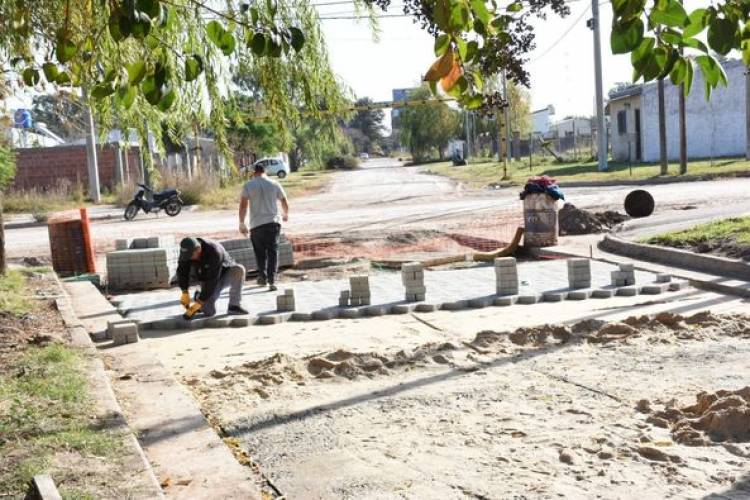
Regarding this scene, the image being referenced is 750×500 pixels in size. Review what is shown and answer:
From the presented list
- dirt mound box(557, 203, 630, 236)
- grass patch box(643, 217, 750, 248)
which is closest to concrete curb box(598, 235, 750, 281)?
grass patch box(643, 217, 750, 248)

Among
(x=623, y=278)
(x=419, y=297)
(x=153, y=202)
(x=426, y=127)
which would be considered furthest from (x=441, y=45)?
(x=426, y=127)

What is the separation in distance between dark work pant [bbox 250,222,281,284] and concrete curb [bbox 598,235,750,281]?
5.50 metres

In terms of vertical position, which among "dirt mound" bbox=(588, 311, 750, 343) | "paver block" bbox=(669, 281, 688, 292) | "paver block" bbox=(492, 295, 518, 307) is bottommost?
"paver block" bbox=(669, 281, 688, 292)

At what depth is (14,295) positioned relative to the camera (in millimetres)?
11445

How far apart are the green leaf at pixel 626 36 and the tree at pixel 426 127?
92.2 meters

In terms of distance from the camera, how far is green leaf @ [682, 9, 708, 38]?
3.36 meters

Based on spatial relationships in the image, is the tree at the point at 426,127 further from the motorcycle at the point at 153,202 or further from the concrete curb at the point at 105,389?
the concrete curb at the point at 105,389

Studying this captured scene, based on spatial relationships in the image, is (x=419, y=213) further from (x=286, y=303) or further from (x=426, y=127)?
(x=426, y=127)

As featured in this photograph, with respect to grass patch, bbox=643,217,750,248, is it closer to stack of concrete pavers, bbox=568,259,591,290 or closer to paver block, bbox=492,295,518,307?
stack of concrete pavers, bbox=568,259,591,290

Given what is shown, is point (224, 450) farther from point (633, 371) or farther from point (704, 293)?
point (704, 293)

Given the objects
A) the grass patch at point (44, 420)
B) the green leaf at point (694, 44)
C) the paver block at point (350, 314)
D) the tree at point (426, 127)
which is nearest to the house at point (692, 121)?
the paver block at point (350, 314)

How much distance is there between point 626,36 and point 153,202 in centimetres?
2804

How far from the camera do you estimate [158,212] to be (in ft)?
103

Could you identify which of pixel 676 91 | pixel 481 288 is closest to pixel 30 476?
pixel 481 288
